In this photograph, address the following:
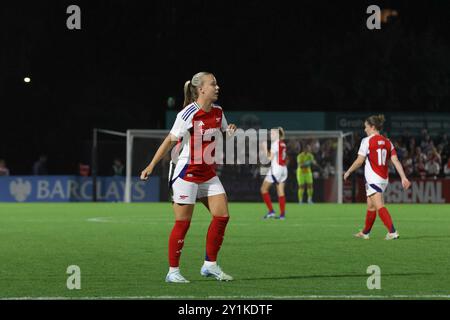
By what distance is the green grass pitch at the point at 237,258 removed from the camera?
10758 millimetres

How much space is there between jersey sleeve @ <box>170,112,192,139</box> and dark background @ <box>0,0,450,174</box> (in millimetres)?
35077

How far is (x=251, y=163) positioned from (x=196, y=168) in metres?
27.9

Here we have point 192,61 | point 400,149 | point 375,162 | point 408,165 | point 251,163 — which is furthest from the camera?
point 192,61

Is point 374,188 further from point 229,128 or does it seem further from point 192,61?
point 192,61

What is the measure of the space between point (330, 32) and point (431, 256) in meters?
37.8

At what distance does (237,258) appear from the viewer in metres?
14.7

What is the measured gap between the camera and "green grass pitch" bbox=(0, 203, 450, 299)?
10758 mm

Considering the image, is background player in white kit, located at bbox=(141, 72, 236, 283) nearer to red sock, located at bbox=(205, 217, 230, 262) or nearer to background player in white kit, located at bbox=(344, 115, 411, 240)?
red sock, located at bbox=(205, 217, 230, 262)

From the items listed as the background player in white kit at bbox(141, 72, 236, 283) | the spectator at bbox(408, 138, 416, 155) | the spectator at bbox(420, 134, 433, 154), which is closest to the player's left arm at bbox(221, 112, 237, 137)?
the background player in white kit at bbox(141, 72, 236, 283)

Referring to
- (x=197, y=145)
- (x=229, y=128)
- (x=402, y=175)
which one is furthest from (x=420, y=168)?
(x=197, y=145)

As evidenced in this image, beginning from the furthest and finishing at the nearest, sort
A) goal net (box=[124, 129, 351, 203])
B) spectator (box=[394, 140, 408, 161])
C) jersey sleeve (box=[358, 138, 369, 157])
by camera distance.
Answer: spectator (box=[394, 140, 408, 161]) < goal net (box=[124, 129, 351, 203]) < jersey sleeve (box=[358, 138, 369, 157])

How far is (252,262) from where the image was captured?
14109mm

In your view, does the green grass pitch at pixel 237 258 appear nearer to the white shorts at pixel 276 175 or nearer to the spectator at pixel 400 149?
the white shorts at pixel 276 175
